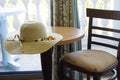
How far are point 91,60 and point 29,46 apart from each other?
63 cm

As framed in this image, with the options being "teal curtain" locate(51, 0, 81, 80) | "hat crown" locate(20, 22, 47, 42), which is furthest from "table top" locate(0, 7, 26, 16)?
"hat crown" locate(20, 22, 47, 42)

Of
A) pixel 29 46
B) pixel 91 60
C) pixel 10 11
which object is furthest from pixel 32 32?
pixel 10 11

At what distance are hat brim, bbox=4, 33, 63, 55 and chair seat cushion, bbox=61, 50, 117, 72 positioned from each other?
0.37 m

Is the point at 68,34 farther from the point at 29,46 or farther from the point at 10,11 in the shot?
the point at 10,11

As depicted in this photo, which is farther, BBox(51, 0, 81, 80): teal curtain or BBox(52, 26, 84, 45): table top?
BBox(51, 0, 81, 80): teal curtain

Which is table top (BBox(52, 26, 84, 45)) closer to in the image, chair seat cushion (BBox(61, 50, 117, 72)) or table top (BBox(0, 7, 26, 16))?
chair seat cushion (BBox(61, 50, 117, 72))

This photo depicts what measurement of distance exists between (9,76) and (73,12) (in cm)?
116

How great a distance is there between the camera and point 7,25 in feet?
8.79

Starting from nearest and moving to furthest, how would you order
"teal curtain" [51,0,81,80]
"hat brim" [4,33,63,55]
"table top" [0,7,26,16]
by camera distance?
1. "hat brim" [4,33,63,55]
2. "teal curtain" [51,0,81,80]
3. "table top" [0,7,26,16]

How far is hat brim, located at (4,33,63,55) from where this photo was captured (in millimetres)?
1561

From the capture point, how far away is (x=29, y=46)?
1.61 metres

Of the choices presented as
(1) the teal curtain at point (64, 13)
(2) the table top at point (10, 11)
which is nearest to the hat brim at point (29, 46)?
(1) the teal curtain at point (64, 13)

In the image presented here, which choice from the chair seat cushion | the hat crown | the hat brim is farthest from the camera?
the chair seat cushion

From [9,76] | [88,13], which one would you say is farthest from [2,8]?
[88,13]
